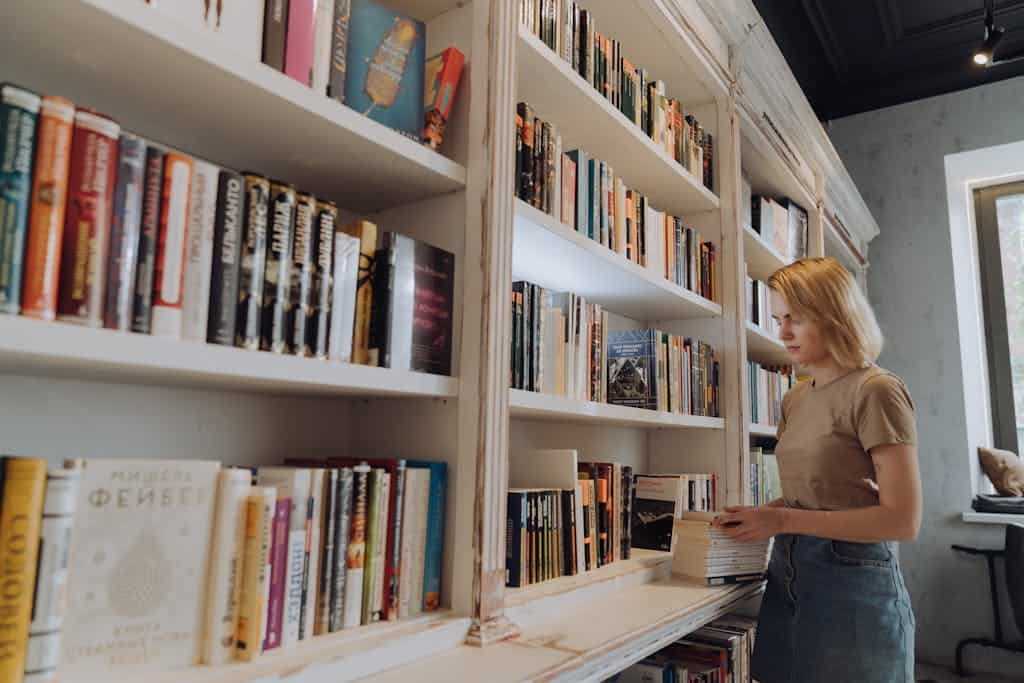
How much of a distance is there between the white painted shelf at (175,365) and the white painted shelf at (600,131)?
2.44 ft

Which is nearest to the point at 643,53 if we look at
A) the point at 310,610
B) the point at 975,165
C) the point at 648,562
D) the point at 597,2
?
the point at 597,2

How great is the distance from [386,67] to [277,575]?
0.76m

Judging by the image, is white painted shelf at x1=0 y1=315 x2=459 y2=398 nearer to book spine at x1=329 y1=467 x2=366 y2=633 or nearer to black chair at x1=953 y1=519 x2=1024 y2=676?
book spine at x1=329 y1=467 x2=366 y2=633

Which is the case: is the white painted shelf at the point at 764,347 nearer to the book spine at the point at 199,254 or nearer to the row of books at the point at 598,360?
the row of books at the point at 598,360

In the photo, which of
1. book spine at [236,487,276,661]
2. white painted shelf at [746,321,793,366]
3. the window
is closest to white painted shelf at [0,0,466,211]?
book spine at [236,487,276,661]

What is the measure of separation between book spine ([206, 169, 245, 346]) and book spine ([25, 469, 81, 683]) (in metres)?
0.22

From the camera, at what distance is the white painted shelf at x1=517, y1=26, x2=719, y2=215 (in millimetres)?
1461

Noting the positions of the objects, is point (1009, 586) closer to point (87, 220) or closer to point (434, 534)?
point (434, 534)

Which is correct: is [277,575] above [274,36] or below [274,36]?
below

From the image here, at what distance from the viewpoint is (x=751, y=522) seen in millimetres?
1550

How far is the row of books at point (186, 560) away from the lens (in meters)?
0.66

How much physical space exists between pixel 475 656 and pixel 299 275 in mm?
593

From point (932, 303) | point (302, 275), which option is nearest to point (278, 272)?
point (302, 275)

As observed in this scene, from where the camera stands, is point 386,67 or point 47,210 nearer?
point 47,210
